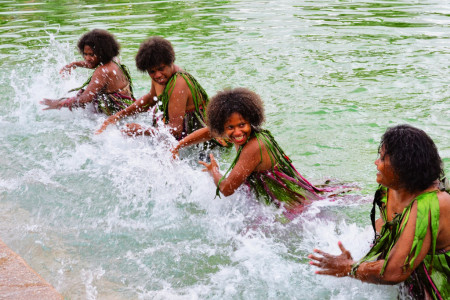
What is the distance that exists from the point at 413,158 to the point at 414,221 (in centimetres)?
31

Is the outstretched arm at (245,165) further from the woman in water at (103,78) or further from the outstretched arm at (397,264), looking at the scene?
the woman in water at (103,78)

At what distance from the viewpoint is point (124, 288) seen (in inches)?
139

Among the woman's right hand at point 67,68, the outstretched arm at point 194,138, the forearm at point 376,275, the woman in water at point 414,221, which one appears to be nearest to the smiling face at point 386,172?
the woman in water at point 414,221

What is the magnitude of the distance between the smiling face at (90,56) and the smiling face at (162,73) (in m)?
1.40

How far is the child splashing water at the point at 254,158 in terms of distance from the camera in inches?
150

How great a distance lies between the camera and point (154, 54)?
4926 mm

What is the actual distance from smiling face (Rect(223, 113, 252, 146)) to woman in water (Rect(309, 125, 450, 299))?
4.17ft

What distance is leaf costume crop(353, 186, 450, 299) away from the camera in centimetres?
255

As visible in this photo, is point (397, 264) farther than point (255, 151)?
No

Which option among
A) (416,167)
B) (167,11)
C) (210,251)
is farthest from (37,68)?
(416,167)

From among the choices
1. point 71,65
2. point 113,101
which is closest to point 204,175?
point 113,101

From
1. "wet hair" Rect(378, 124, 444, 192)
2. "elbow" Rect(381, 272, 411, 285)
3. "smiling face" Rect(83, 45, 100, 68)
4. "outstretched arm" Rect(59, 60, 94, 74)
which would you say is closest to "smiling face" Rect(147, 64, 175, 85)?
"smiling face" Rect(83, 45, 100, 68)

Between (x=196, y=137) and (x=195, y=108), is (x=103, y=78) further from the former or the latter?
(x=196, y=137)

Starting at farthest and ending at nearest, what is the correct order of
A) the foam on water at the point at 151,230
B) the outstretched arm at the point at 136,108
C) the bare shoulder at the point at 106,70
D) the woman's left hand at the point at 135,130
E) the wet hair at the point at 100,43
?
the bare shoulder at the point at 106,70
the wet hair at the point at 100,43
the outstretched arm at the point at 136,108
the woman's left hand at the point at 135,130
the foam on water at the point at 151,230
